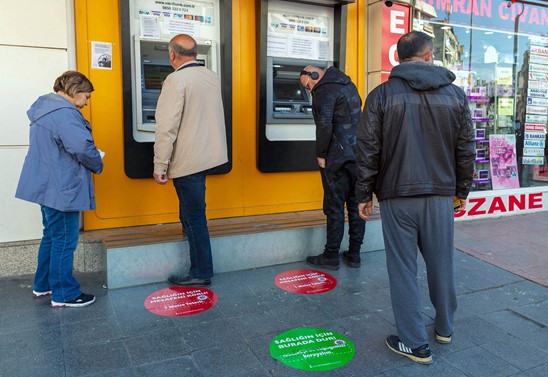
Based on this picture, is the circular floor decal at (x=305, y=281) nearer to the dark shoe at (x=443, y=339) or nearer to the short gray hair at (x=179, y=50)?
the dark shoe at (x=443, y=339)

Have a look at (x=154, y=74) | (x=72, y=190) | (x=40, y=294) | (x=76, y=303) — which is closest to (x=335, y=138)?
(x=154, y=74)

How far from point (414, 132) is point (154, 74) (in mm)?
2721

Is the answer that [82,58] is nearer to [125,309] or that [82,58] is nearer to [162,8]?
[162,8]

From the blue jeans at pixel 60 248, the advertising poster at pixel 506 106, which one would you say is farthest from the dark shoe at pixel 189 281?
the advertising poster at pixel 506 106

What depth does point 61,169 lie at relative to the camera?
10.3ft

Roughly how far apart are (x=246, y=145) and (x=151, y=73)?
3.93 feet

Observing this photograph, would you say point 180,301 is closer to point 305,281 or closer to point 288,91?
point 305,281

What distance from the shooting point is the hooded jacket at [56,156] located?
3.10 meters

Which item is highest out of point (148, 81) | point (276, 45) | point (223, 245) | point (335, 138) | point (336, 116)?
point (276, 45)

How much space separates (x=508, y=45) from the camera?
633 cm

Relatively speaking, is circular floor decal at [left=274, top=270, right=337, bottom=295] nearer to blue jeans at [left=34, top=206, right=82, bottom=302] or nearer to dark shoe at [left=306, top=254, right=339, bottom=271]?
dark shoe at [left=306, top=254, right=339, bottom=271]

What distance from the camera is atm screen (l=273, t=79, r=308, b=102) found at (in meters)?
4.97

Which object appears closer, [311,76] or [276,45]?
[311,76]

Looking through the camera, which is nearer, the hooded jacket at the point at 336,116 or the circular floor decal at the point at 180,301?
the circular floor decal at the point at 180,301
